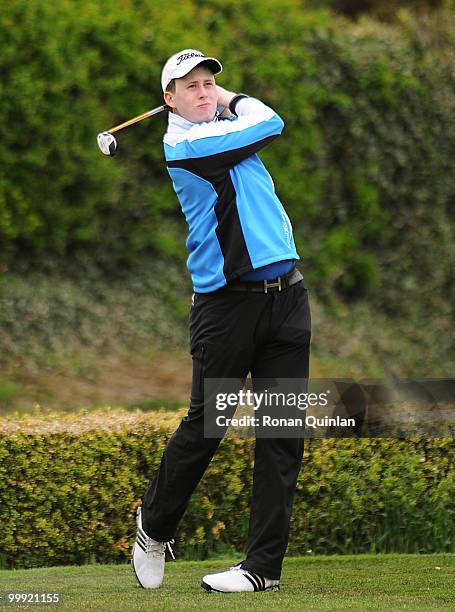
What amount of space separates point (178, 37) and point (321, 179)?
1.92 metres

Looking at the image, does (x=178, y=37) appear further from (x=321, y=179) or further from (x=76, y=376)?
(x=76, y=376)

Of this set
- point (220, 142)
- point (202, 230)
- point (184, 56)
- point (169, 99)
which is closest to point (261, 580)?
point (202, 230)

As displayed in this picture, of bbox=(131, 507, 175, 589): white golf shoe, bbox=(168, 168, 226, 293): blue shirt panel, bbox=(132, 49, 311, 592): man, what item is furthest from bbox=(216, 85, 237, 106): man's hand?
bbox=(131, 507, 175, 589): white golf shoe

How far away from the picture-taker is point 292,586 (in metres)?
4.32

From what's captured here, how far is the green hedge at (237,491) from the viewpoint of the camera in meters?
5.14

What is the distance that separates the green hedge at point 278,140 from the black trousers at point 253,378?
4471 millimetres

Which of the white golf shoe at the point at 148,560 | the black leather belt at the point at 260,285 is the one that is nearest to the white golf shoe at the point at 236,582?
the white golf shoe at the point at 148,560

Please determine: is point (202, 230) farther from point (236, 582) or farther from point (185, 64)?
point (236, 582)

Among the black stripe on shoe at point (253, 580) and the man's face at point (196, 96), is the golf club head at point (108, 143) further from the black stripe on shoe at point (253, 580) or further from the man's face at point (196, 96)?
the black stripe on shoe at point (253, 580)

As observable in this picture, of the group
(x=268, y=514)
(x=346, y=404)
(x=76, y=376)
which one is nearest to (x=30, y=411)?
(x=76, y=376)

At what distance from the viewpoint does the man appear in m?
4.11

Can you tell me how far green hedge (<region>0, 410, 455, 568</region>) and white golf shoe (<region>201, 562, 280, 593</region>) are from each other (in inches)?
41.2

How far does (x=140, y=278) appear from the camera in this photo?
9500mm

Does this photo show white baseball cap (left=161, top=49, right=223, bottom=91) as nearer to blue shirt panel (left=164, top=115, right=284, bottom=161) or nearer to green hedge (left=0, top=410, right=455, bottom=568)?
blue shirt panel (left=164, top=115, right=284, bottom=161)
